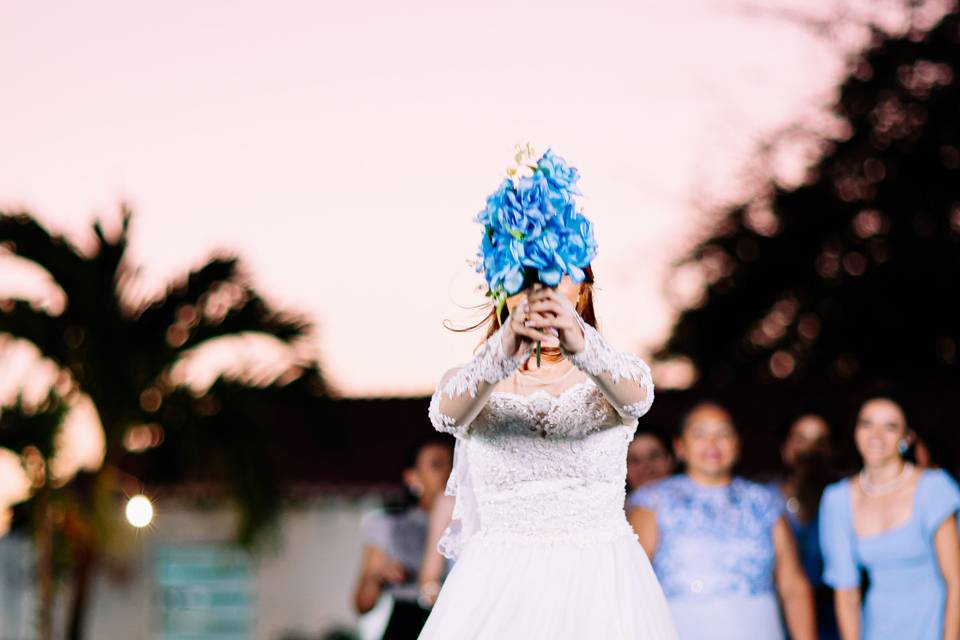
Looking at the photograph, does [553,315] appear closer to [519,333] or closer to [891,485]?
[519,333]

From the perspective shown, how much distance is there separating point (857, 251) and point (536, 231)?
2556 cm

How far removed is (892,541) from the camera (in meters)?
7.49

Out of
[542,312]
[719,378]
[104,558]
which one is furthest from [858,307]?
[542,312]

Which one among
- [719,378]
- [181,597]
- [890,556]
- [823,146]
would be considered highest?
[823,146]

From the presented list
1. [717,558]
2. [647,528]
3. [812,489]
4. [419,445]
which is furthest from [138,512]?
[717,558]

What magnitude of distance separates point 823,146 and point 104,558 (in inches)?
600

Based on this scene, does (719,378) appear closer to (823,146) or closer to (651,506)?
(823,146)

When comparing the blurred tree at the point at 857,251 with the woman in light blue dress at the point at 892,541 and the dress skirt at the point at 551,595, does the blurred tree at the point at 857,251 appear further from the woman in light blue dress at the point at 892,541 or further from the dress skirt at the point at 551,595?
the dress skirt at the point at 551,595

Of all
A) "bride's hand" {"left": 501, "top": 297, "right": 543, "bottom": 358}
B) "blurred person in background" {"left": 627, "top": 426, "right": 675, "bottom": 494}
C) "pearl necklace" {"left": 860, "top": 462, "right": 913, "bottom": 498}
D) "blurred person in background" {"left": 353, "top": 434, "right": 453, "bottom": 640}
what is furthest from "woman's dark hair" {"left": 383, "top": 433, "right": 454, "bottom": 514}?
"bride's hand" {"left": 501, "top": 297, "right": 543, "bottom": 358}

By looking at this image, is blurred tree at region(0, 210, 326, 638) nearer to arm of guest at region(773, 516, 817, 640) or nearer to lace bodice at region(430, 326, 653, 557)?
arm of guest at region(773, 516, 817, 640)

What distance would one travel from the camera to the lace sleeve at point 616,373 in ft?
13.8

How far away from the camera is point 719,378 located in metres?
28.4

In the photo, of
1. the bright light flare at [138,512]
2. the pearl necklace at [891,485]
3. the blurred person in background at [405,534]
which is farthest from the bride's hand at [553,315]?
the bright light flare at [138,512]

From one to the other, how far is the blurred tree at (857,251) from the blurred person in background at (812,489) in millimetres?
18703
